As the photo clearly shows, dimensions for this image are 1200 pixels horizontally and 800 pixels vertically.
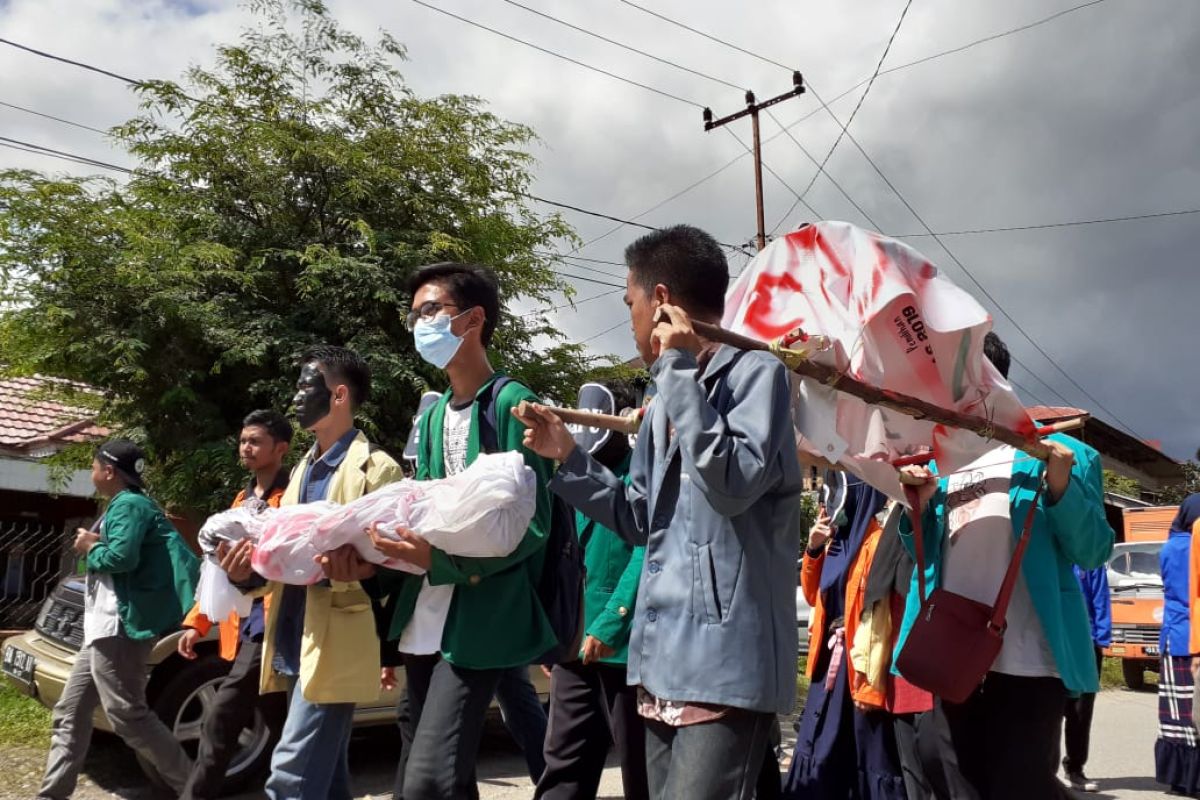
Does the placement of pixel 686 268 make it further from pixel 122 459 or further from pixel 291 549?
pixel 122 459

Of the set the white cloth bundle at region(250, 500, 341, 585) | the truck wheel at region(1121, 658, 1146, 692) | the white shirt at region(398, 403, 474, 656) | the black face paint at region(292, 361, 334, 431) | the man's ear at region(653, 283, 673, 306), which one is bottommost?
the truck wheel at region(1121, 658, 1146, 692)

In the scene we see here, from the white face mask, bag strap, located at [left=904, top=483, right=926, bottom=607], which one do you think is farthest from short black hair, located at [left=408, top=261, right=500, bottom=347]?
bag strap, located at [left=904, top=483, right=926, bottom=607]

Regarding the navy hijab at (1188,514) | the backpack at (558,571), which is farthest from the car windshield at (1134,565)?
the backpack at (558,571)

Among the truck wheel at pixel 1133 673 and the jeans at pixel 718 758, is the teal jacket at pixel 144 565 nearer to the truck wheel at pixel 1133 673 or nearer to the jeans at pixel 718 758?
the jeans at pixel 718 758

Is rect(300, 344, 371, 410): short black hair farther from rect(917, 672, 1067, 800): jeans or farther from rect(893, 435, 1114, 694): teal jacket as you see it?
rect(917, 672, 1067, 800): jeans

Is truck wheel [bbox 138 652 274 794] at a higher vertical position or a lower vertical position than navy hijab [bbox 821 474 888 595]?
lower

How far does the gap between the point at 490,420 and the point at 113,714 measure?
3090mm

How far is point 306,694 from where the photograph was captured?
344 cm

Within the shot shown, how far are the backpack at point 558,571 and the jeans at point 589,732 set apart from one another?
0.49 metres

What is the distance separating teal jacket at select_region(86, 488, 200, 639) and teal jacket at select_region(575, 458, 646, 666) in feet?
7.66

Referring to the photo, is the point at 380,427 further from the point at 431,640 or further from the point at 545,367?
the point at 431,640

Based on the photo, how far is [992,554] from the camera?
136 inches

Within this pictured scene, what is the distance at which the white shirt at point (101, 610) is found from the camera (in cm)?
525

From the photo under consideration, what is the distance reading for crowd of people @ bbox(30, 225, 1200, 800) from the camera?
2.36 m
